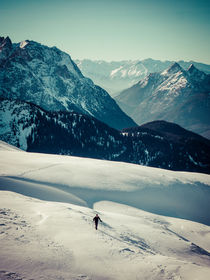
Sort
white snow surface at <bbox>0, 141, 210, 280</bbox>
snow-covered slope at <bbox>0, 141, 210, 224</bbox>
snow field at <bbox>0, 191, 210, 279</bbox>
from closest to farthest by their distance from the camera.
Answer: snow field at <bbox>0, 191, 210, 279</bbox> → white snow surface at <bbox>0, 141, 210, 280</bbox> → snow-covered slope at <bbox>0, 141, 210, 224</bbox>

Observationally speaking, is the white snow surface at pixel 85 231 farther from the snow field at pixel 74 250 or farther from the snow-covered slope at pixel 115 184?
the snow-covered slope at pixel 115 184

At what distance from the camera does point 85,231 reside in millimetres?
27141

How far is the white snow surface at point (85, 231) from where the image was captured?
19.6 m

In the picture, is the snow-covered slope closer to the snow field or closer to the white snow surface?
the white snow surface

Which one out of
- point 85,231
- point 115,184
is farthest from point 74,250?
point 115,184

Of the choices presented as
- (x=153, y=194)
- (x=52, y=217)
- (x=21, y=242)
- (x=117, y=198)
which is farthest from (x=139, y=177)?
(x=21, y=242)

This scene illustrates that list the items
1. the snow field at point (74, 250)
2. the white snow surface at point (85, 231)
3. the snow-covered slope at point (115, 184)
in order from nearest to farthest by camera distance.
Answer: the snow field at point (74, 250) < the white snow surface at point (85, 231) < the snow-covered slope at point (115, 184)

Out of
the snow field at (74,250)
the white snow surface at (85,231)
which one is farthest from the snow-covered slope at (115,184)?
the snow field at (74,250)

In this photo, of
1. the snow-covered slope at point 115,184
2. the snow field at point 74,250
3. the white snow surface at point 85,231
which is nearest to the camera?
the snow field at point 74,250

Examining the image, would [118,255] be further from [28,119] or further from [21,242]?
[28,119]

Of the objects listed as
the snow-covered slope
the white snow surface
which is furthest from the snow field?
the snow-covered slope

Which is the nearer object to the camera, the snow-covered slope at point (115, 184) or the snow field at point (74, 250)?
the snow field at point (74, 250)

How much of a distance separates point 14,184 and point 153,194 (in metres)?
36.7

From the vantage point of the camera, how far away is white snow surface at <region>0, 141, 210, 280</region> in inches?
773
